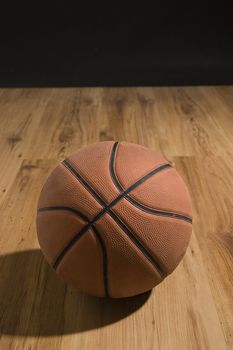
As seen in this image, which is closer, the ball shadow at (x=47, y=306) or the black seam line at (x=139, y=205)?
the black seam line at (x=139, y=205)

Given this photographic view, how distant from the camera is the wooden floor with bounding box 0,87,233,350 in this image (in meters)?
1.16

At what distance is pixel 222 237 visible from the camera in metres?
1.51

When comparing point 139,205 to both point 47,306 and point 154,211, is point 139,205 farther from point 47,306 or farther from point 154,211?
point 47,306

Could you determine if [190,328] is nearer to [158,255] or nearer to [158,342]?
[158,342]

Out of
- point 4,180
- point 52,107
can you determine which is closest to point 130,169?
point 4,180

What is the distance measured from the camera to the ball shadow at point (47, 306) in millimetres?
1184

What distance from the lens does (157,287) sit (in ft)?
4.27

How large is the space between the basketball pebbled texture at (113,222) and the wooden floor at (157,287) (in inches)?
5.9

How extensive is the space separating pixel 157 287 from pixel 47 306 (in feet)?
1.24
